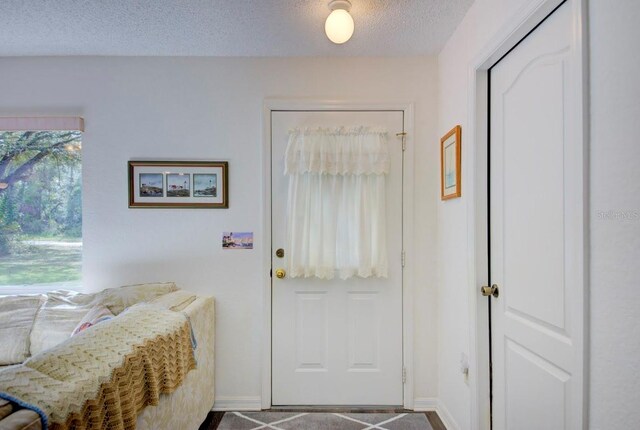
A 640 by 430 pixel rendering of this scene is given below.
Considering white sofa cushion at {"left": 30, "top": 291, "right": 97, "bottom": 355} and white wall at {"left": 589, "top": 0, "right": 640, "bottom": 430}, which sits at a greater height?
white wall at {"left": 589, "top": 0, "right": 640, "bottom": 430}

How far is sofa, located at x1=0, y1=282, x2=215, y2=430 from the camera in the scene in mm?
1022

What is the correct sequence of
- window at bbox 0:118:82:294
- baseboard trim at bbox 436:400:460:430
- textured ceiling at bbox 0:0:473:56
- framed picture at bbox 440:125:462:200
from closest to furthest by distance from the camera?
textured ceiling at bbox 0:0:473:56, framed picture at bbox 440:125:462:200, baseboard trim at bbox 436:400:460:430, window at bbox 0:118:82:294

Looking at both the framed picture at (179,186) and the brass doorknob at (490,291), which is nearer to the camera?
the brass doorknob at (490,291)

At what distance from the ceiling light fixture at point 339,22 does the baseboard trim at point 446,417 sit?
2279 millimetres

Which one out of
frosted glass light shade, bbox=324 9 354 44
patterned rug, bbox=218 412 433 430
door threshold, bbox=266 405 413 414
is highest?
frosted glass light shade, bbox=324 9 354 44

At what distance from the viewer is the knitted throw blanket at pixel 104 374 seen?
1.01 metres

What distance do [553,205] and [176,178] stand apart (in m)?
2.21

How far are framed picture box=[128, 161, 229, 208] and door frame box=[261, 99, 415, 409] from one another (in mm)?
317

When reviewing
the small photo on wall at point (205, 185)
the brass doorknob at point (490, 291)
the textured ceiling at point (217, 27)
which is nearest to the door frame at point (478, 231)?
the brass doorknob at point (490, 291)

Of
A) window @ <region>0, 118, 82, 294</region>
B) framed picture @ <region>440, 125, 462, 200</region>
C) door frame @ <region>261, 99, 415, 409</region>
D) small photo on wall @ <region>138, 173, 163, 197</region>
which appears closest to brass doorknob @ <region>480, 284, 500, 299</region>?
framed picture @ <region>440, 125, 462, 200</region>

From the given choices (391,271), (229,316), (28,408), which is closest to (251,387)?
(229,316)

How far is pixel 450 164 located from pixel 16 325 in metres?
2.77

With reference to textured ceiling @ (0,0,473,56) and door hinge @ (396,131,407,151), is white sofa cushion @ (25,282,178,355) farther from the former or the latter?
door hinge @ (396,131,407,151)

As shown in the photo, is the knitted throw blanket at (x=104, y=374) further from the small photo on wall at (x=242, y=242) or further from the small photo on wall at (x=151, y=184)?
the small photo on wall at (x=151, y=184)
